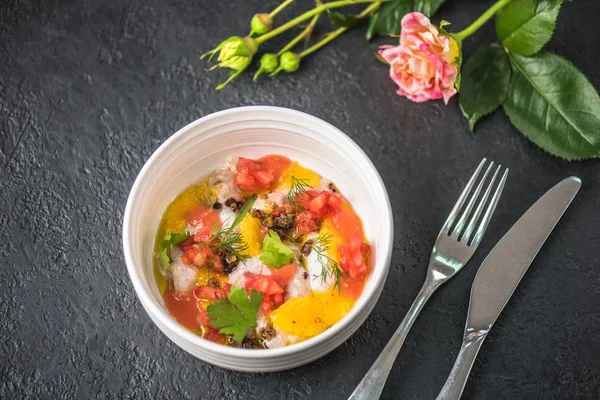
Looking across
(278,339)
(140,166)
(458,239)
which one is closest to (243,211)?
(278,339)

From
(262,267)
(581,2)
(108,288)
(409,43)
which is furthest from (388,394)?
(581,2)

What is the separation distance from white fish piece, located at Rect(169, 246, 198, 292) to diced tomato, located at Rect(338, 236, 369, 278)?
53 centimetres

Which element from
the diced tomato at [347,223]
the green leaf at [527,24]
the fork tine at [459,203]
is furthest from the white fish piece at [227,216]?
the green leaf at [527,24]

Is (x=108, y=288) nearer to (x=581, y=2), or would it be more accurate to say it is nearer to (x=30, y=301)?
(x=30, y=301)

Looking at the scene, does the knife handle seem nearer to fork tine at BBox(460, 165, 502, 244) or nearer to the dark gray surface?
the dark gray surface

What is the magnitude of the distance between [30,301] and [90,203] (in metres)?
0.46

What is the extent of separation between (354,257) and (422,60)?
914 mm

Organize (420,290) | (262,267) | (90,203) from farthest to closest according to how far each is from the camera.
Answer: (90,203), (420,290), (262,267)

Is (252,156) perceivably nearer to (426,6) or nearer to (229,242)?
(229,242)

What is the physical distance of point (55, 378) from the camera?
283 cm

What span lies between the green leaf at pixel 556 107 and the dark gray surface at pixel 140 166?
3.9 inches

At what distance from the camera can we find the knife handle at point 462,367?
2727 millimetres

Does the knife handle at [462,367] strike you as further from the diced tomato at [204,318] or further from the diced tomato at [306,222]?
the diced tomato at [204,318]

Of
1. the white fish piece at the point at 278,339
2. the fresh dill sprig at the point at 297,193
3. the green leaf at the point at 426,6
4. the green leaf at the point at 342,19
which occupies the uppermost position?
the green leaf at the point at 426,6
